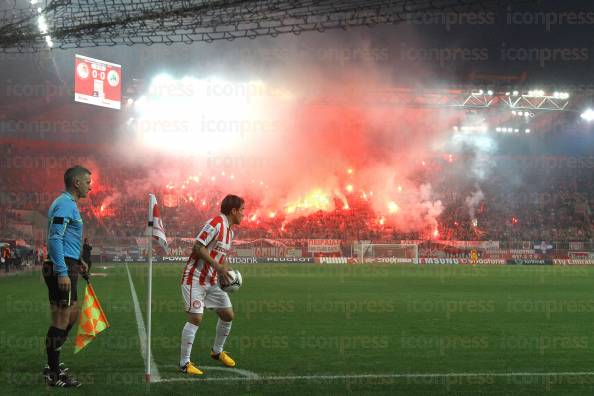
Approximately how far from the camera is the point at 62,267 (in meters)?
5.98

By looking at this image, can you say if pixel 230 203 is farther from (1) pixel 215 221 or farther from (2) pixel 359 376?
(2) pixel 359 376

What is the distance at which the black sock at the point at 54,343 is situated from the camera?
6156 millimetres

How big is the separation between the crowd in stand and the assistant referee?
39829 millimetres

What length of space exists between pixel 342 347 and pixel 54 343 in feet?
13.1

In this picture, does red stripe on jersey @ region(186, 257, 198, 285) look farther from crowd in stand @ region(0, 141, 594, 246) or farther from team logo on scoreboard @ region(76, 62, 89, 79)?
crowd in stand @ region(0, 141, 594, 246)

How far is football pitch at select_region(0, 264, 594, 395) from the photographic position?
20.8 ft

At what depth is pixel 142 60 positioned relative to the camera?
1614 inches

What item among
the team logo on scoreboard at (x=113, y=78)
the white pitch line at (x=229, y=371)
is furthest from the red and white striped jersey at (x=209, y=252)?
the team logo on scoreboard at (x=113, y=78)

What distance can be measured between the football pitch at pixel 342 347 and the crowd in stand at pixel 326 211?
33014 millimetres

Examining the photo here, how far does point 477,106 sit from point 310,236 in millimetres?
15560

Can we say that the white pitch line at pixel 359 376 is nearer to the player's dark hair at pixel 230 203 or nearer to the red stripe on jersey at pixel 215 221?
the red stripe on jersey at pixel 215 221

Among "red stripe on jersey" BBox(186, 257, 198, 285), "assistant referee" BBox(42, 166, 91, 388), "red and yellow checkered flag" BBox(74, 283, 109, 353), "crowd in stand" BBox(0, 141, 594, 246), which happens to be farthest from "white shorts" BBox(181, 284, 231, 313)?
"crowd in stand" BBox(0, 141, 594, 246)

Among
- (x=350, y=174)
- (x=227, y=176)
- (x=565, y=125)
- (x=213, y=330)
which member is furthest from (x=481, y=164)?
(x=213, y=330)

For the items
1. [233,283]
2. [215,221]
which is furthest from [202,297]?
[215,221]
